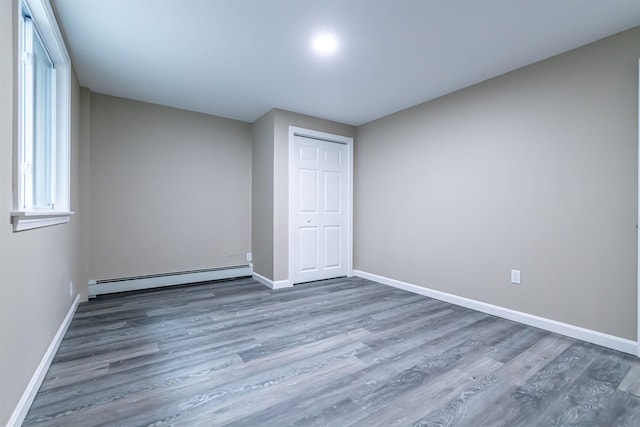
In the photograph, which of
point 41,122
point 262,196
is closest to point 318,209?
point 262,196

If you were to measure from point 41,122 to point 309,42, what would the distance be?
2062 mm

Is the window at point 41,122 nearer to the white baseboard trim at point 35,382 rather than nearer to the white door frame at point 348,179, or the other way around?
the white baseboard trim at point 35,382

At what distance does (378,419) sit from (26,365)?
1.77m

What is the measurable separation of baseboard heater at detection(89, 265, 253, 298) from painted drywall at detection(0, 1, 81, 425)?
1.51 meters

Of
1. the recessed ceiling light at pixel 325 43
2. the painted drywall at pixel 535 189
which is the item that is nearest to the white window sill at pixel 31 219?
the recessed ceiling light at pixel 325 43

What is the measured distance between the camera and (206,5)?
1.89 m

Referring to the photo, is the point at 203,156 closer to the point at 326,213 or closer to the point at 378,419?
the point at 326,213

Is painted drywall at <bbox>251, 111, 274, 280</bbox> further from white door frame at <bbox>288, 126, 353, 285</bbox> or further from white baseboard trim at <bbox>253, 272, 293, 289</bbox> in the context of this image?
white door frame at <bbox>288, 126, 353, 285</bbox>

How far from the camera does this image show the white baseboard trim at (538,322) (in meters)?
2.09

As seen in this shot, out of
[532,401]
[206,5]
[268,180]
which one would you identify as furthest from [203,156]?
[532,401]

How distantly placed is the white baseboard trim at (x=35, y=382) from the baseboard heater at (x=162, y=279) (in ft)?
3.59

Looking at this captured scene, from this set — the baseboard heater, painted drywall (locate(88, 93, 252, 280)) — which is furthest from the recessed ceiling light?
the baseboard heater

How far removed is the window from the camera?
1.53 m

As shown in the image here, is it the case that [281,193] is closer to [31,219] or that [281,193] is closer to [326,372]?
[326,372]
